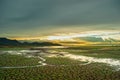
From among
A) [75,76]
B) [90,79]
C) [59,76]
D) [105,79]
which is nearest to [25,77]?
[59,76]

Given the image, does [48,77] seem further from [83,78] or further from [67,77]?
[83,78]

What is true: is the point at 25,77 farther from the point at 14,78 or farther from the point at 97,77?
the point at 97,77

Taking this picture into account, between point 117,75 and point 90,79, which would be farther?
point 117,75

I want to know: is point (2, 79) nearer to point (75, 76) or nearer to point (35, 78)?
point (35, 78)

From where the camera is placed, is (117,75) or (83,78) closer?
(83,78)

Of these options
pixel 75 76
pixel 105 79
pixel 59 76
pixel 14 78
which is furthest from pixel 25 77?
pixel 105 79

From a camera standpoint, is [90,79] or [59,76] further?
[59,76]

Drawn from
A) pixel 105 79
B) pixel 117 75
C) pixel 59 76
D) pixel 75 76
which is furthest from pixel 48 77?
pixel 117 75
